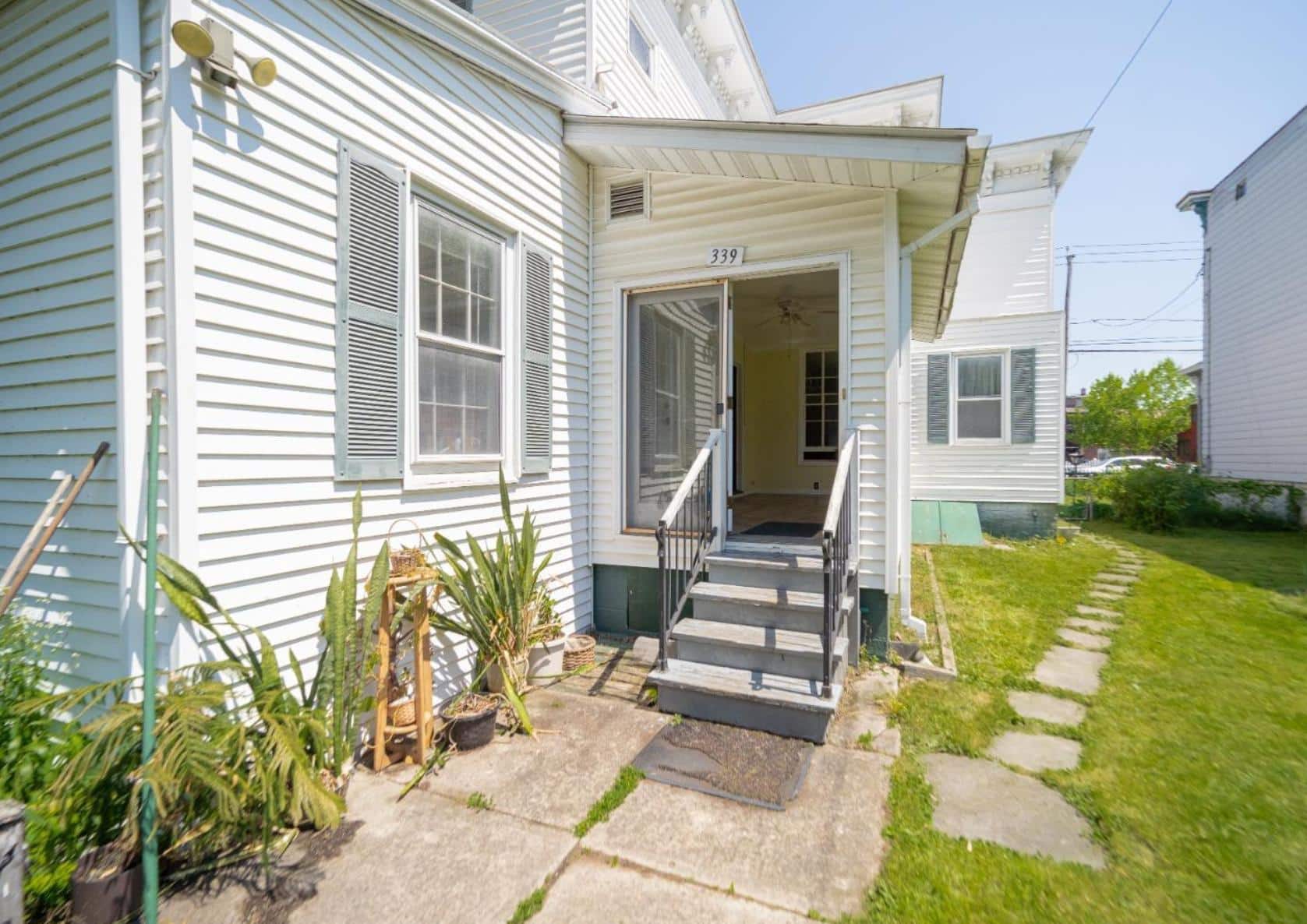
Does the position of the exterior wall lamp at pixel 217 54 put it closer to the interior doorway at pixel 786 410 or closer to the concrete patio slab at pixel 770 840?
the concrete patio slab at pixel 770 840

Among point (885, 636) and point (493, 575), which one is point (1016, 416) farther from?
point (493, 575)

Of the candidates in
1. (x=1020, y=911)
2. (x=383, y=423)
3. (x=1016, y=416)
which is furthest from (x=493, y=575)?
(x=1016, y=416)

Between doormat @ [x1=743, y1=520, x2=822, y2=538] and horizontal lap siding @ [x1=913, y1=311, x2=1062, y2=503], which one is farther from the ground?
horizontal lap siding @ [x1=913, y1=311, x2=1062, y2=503]

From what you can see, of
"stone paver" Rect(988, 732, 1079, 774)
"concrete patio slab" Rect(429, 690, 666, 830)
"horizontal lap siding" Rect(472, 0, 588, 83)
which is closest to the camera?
"concrete patio slab" Rect(429, 690, 666, 830)

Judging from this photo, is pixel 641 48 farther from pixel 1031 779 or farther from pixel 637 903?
pixel 637 903

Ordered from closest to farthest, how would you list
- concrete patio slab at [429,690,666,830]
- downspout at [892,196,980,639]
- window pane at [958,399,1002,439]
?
concrete patio slab at [429,690,666,830] → downspout at [892,196,980,639] → window pane at [958,399,1002,439]

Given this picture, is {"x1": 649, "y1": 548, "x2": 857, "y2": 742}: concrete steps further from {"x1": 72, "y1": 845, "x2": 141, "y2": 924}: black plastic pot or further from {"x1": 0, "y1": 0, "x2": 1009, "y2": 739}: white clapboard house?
{"x1": 72, "y1": 845, "x2": 141, "y2": 924}: black plastic pot

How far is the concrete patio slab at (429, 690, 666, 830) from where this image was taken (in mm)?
2752

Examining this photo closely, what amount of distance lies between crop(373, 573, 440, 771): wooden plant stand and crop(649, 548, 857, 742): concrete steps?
130cm

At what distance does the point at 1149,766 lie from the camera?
301cm

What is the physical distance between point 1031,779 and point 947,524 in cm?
720

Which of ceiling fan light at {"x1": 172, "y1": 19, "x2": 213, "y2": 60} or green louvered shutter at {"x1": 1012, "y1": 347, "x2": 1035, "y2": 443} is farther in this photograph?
green louvered shutter at {"x1": 1012, "y1": 347, "x2": 1035, "y2": 443}

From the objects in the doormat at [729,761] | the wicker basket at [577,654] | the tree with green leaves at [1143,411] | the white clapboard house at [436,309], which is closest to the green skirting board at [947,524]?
the white clapboard house at [436,309]

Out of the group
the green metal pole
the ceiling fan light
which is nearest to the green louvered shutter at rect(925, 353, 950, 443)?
the ceiling fan light
